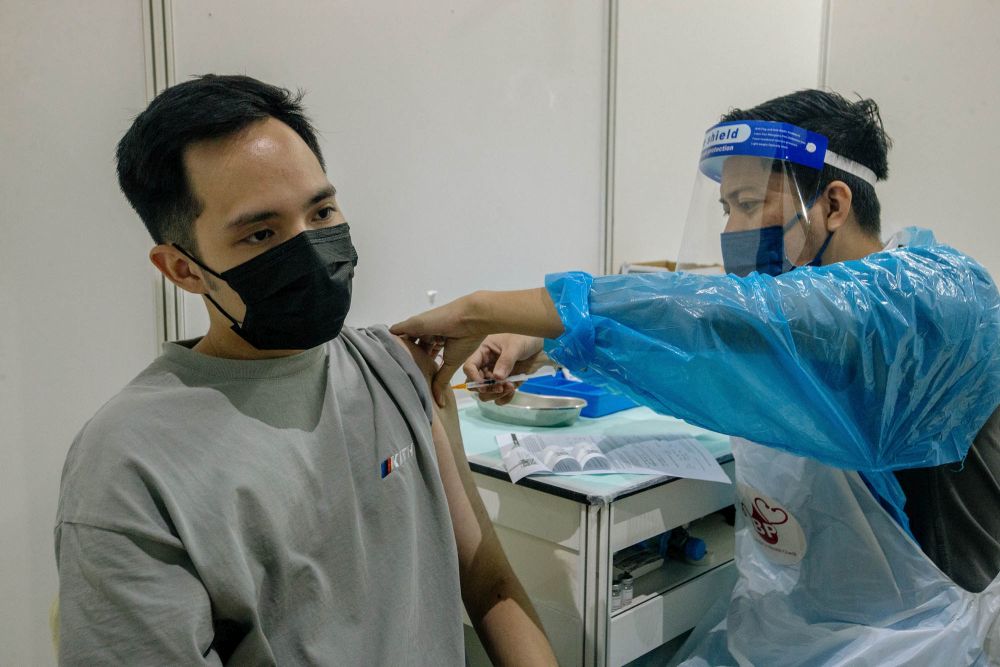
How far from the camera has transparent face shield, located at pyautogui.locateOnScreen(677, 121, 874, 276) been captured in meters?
1.41

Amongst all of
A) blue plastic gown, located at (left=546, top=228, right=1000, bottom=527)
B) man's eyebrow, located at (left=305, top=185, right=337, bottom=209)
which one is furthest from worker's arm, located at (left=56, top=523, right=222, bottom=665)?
blue plastic gown, located at (left=546, top=228, right=1000, bottom=527)

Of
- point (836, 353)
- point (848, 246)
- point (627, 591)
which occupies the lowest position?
point (627, 591)

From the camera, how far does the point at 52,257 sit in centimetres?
138

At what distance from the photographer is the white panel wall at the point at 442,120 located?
5.62 feet

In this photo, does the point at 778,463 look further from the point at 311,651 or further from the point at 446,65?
the point at 446,65

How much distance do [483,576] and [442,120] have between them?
1.29m

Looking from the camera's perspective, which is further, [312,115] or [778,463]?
[312,115]

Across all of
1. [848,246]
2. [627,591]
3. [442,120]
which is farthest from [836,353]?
[442,120]

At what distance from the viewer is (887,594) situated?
4.01 feet

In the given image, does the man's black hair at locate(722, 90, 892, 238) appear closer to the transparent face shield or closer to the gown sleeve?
the transparent face shield

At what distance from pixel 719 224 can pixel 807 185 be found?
0.70 ft

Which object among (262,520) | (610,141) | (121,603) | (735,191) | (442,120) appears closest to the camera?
(121,603)

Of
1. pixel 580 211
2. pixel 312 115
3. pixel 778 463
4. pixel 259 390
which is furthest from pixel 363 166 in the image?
pixel 778 463

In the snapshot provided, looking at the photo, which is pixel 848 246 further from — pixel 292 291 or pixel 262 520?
pixel 262 520
